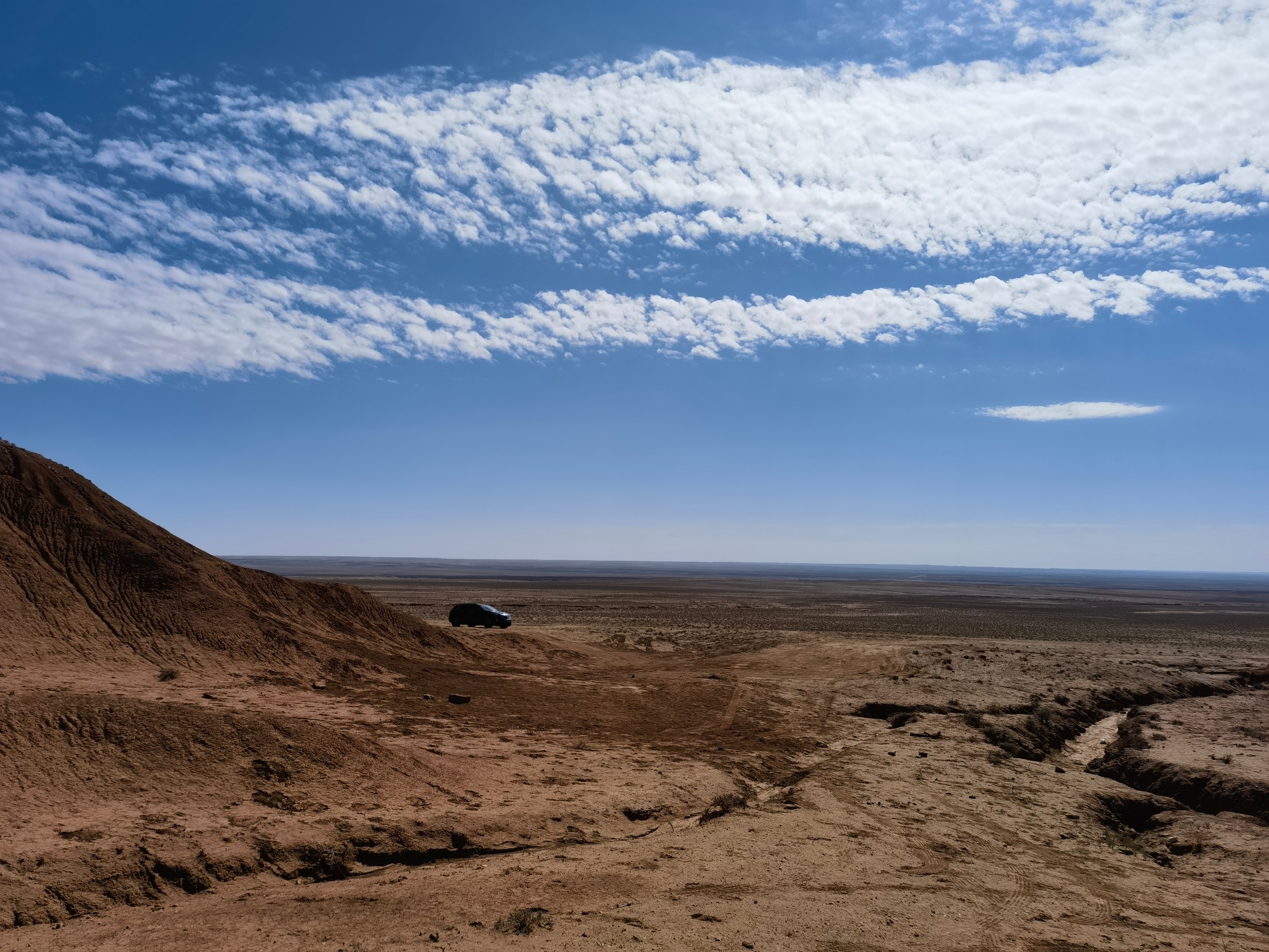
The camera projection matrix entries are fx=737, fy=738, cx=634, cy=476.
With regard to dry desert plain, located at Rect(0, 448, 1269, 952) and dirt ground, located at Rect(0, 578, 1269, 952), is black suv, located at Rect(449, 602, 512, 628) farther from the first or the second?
dirt ground, located at Rect(0, 578, 1269, 952)

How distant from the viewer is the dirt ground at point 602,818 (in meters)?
9.19

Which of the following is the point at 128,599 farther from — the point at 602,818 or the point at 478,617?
the point at 478,617

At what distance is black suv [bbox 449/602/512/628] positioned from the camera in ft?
Result: 138

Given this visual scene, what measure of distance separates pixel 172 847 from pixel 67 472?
23568mm

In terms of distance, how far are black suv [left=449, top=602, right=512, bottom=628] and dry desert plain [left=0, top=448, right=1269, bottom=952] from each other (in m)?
11.0

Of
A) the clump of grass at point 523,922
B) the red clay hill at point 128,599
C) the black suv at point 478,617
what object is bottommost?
the black suv at point 478,617

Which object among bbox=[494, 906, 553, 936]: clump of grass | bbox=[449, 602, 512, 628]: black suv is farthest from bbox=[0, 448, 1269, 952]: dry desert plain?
bbox=[449, 602, 512, 628]: black suv

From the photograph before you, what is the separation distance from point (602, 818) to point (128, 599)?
61.5 feet

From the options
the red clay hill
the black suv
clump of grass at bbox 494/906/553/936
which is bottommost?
the black suv

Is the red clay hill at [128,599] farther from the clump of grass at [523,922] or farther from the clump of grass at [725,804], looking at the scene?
the clump of grass at [523,922]

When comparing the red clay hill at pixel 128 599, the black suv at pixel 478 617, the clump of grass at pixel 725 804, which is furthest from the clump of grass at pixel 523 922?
the black suv at pixel 478 617

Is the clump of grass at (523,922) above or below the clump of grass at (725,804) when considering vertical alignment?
above

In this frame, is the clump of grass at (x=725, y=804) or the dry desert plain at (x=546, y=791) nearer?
the dry desert plain at (x=546, y=791)

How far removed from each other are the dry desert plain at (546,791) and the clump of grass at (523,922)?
6 cm
